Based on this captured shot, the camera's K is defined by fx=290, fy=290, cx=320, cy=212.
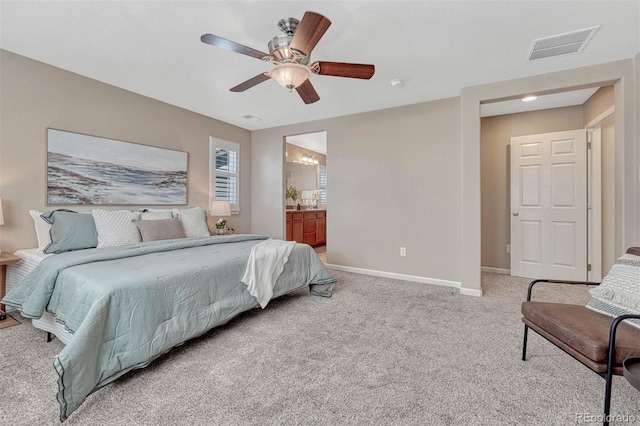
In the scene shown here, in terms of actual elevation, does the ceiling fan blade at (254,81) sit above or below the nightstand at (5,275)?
above

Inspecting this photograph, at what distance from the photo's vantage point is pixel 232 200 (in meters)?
4.98

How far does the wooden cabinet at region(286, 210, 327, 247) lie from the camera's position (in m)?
5.91

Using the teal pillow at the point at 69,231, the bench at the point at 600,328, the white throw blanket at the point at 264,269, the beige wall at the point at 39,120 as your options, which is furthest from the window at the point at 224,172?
the bench at the point at 600,328

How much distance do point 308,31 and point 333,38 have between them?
0.71 metres

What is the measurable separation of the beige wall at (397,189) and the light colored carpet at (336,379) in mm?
1323

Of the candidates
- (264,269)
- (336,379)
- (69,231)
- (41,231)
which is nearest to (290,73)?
(264,269)

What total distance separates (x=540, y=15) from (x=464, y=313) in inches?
97.1

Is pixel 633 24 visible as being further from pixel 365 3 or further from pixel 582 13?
pixel 365 3

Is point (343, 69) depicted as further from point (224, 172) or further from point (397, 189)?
point (224, 172)

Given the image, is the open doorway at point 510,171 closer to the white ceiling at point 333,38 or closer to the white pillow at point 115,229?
the white ceiling at point 333,38

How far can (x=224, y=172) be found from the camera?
15.9ft

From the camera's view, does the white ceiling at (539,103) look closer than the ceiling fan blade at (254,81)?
No

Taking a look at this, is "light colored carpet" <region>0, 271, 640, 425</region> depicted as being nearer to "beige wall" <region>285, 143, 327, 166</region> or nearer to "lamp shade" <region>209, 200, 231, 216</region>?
"lamp shade" <region>209, 200, 231, 216</region>

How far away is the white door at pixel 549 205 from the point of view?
3773 mm
